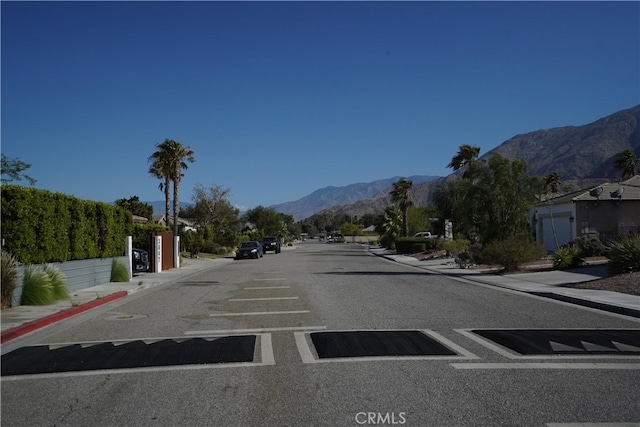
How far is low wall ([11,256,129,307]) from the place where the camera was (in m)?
19.1

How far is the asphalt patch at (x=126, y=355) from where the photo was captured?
28.0 feet

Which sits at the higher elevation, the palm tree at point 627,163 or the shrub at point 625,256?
the palm tree at point 627,163

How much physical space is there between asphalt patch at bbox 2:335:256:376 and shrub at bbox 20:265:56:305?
564cm

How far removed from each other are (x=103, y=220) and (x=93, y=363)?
14.9 m

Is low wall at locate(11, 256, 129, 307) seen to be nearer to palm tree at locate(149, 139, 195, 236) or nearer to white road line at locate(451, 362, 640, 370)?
white road line at locate(451, 362, 640, 370)

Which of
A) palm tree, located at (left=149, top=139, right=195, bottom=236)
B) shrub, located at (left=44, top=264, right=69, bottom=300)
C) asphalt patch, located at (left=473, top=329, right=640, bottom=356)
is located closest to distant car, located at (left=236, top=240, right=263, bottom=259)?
palm tree, located at (left=149, top=139, right=195, bottom=236)

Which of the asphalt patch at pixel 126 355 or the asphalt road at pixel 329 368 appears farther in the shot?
the asphalt patch at pixel 126 355

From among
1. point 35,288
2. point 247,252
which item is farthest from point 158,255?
point 247,252

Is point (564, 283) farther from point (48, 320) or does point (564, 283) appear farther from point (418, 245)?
point (418, 245)

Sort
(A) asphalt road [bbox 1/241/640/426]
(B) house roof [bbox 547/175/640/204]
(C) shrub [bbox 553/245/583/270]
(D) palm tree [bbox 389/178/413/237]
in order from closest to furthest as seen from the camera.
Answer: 1. (A) asphalt road [bbox 1/241/640/426]
2. (C) shrub [bbox 553/245/583/270]
3. (B) house roof [bbox 547/175/640/204]
4. (D) palm tree [bbox 389/178/413/237]

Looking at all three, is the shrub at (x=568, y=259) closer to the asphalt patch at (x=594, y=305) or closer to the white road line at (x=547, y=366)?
the asphalt patch at (x=594, y=305)

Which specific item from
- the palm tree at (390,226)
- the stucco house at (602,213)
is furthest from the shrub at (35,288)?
the palm tree at (390,226)

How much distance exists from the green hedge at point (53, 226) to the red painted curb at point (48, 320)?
6.78 ft

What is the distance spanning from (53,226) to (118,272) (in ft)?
20.5
